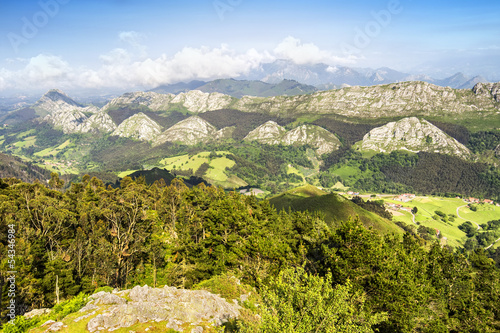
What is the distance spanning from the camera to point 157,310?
29859mm

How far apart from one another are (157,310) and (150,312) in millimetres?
823

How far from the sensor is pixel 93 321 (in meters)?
26.4

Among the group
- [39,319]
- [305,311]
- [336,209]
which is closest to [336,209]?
[336,209]

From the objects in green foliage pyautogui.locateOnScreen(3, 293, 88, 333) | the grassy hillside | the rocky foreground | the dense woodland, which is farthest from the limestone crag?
the grassy hillside

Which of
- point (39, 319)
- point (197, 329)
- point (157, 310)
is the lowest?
point (197, 329)

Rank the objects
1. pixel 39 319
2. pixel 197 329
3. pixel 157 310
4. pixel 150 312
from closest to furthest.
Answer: pixel 39 319 → pixel 197 329 → pixel 150 312 → pixel 157 310

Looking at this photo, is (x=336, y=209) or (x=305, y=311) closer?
(x=305, y=311)

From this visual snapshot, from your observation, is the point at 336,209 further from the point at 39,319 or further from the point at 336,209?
the point at 39,319

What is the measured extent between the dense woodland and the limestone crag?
4.45 m

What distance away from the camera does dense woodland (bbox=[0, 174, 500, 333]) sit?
25.4 metres

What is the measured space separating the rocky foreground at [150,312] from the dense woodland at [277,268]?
455 centimetres

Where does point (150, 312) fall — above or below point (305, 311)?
below

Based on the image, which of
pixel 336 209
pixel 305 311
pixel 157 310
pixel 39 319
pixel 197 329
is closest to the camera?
pixel 305 311

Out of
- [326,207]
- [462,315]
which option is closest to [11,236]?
[462,315]
